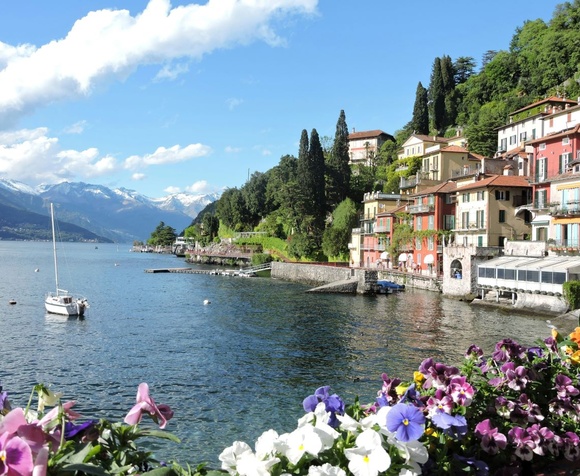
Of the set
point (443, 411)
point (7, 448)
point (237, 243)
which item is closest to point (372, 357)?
point (443, 411)

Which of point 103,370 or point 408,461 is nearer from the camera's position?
point 408,461

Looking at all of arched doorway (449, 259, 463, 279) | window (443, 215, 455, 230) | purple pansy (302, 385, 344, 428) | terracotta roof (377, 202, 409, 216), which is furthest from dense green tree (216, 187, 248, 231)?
purple pansy (302, 385, 344, 428)

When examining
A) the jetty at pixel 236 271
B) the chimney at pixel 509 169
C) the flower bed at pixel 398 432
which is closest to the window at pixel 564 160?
the chimney at pixel 509 169

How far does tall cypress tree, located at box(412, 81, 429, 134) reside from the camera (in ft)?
341

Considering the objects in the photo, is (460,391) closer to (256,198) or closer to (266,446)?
(266,446)

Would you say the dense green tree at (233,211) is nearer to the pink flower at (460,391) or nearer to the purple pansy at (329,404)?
the pink flower at (460,391)

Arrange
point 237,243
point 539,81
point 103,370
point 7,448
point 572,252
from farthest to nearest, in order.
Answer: point 237,243, point 539,81, point 572,252, point 103,370, point 7,448

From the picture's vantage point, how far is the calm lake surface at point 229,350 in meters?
18.0

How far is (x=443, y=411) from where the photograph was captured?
4453mm

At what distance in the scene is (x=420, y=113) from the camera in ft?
343

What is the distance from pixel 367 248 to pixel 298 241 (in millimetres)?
14736

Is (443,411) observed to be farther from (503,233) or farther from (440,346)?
(503,233)

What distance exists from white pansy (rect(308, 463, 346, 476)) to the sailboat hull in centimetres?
4208

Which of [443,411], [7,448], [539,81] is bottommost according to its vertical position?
[443,411]
